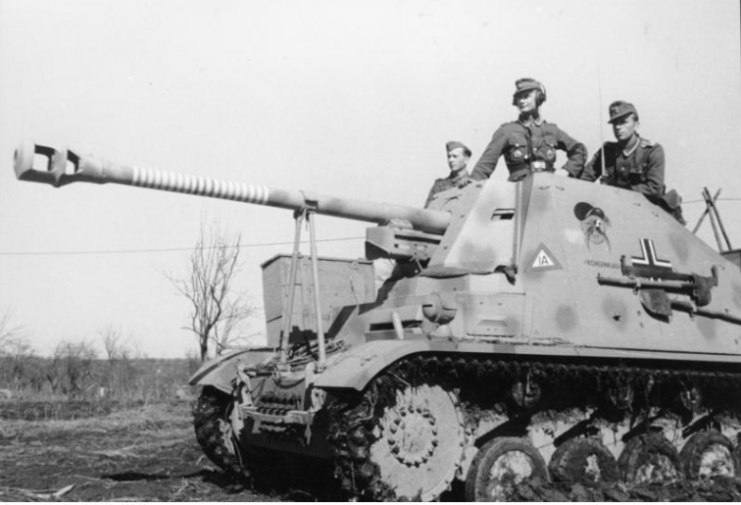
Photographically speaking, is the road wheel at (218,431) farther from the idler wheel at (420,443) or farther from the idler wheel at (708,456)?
the idler wheel at (708,456)

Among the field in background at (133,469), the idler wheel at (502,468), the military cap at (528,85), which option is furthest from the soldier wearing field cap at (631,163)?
the idler wheel at (502,468)

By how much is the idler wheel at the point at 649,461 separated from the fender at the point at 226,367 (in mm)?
3915

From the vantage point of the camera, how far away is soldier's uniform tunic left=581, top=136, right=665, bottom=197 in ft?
31.5

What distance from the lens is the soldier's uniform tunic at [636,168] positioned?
9609 mm

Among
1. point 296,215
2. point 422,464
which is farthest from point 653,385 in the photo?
point 296,215

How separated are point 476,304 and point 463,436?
1.24 m

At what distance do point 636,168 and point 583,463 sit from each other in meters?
3.84

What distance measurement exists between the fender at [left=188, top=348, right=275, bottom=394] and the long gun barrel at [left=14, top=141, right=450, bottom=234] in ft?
6.30

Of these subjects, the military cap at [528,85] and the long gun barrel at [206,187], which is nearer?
the long gun barrel at [206,187]

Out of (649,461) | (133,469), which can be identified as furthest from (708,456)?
(133,469)

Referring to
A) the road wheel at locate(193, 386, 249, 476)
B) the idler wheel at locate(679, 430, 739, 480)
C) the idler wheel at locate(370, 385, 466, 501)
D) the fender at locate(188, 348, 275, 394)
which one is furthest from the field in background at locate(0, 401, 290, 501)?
the idler wheel at locate(679, 430, 739, 480)

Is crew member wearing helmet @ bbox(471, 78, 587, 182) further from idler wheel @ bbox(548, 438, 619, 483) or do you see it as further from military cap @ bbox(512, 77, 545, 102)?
idler wheel @ bbox(548, 438, 619, 483)

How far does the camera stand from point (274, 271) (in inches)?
407

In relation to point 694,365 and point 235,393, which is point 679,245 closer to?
point 694,365
